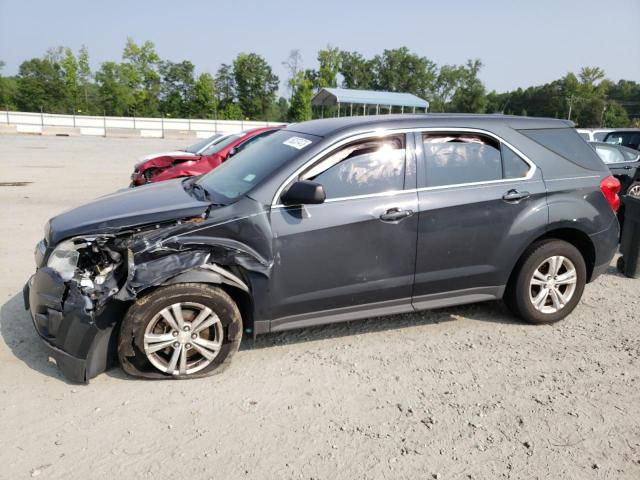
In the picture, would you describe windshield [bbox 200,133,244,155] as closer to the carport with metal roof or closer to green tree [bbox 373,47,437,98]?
the carport with metal roof

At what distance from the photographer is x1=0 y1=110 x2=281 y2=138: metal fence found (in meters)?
41.4

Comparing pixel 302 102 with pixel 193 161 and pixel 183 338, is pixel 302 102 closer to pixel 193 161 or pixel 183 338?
pixel 193 161

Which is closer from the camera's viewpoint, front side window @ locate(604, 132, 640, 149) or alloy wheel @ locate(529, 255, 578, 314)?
alloy wheel @ locate(529, 255, 578, 314)

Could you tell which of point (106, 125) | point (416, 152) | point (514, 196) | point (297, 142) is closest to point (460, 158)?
point (416, 152)

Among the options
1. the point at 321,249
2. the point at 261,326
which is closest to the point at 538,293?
the point at 321,249

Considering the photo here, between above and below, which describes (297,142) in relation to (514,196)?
above

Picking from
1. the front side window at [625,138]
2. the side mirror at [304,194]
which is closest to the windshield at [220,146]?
the side mirror at [304,194]

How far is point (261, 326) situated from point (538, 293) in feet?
8.39

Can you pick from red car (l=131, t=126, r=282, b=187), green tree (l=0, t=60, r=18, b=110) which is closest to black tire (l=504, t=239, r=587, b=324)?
red car (l=131, t=126, r=282, b=187)

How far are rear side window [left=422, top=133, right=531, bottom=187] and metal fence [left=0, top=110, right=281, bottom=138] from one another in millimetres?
37144

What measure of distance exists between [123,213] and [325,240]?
154 centimetres

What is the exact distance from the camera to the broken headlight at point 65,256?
11.8ft

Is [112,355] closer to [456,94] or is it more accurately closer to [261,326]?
[261,326]

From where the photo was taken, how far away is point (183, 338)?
11.5 feet
